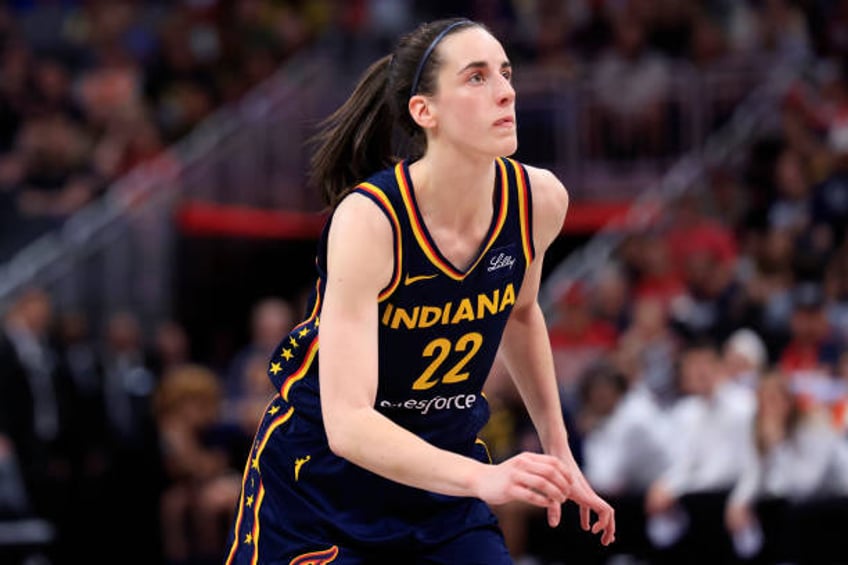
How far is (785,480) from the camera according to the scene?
24.9 feet

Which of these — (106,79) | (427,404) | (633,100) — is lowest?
(427,404)

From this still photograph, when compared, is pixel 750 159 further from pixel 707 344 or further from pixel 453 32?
pixel 453 32

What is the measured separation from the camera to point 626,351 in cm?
1009

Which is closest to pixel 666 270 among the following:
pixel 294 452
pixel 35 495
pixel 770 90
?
pixel 770 90

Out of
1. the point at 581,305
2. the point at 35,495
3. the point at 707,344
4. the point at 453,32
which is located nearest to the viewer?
the point at 453,32

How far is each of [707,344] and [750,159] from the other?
4.04 meters

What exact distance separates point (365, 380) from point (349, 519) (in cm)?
52

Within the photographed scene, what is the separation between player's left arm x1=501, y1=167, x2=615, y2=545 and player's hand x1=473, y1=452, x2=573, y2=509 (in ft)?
Answer: 2.62

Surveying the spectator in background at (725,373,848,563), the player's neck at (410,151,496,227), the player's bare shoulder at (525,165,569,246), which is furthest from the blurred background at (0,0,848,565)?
the player's neck at (410,151,496,227)

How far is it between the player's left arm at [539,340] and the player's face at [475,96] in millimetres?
359

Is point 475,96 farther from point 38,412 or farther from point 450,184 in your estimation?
point 38,412

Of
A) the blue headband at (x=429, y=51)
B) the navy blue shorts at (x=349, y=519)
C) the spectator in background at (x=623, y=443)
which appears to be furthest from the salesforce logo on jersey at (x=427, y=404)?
the spectator in background at (x=623, y=443)

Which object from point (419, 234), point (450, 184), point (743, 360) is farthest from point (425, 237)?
point (743, 360)

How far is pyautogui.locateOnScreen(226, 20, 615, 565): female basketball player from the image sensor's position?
372 centimetres
